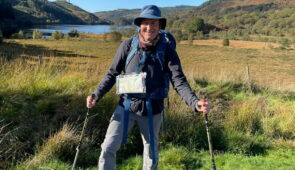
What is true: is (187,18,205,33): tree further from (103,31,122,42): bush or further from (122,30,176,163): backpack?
(122,30,176,163): backpack

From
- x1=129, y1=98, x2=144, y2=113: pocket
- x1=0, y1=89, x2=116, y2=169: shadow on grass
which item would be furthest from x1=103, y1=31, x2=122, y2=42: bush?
x1=129, y1=98, x2=144, y2=113: pocket

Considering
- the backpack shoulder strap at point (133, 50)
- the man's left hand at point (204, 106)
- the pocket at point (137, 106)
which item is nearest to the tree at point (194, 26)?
the backpack shoulder strap at point (133, 50)

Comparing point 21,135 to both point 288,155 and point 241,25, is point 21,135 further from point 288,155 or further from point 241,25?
point 241,25

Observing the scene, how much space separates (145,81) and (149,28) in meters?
0.52

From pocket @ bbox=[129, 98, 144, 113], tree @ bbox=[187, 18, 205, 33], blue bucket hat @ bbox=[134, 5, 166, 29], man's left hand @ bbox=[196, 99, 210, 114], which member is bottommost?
pocket @ bbox=[129, 98, 144, 113]

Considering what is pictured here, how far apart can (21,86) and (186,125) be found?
3302 millimetres

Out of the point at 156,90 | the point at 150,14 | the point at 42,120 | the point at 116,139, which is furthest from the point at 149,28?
the point at 42,120

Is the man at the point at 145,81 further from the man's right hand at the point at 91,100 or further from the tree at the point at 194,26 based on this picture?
the tree at the point at 194,26

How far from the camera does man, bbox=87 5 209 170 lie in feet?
10.1

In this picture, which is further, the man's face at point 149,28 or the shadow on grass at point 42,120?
the shadow on grass at point 42,120

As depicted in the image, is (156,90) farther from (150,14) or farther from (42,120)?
(42,120)

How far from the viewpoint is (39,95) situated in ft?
20.4

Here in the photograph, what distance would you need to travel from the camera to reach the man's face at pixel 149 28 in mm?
3061

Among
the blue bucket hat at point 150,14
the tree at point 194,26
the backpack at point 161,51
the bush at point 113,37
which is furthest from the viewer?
the tree at point 194,26
